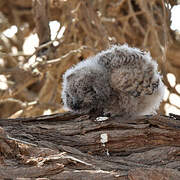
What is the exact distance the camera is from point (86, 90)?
2.99m

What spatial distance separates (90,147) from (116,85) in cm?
47

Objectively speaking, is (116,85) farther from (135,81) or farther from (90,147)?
(90,147)

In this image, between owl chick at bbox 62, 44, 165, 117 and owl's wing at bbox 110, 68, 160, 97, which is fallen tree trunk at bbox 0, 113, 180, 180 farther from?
owl's wing at bbox 110, 68, 160, 97

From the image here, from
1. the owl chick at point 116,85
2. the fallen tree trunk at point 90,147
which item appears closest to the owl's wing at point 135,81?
the owl chick at point 116,85

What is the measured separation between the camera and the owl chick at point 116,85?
291 centimetres

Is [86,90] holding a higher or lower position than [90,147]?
higher

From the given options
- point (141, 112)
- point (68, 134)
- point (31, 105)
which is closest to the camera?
point (68, 134)

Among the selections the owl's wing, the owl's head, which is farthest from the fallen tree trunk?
the owl's wing

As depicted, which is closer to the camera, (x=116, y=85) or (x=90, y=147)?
(x=90, y=147)

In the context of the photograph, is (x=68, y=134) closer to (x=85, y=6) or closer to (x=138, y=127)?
(x=138, y=127)

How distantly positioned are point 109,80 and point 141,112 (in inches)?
15.1

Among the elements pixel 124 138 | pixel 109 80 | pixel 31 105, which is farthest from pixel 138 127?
pixel 31 105

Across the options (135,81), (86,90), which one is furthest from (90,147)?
(135,81)

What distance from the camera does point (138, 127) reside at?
2.94m
